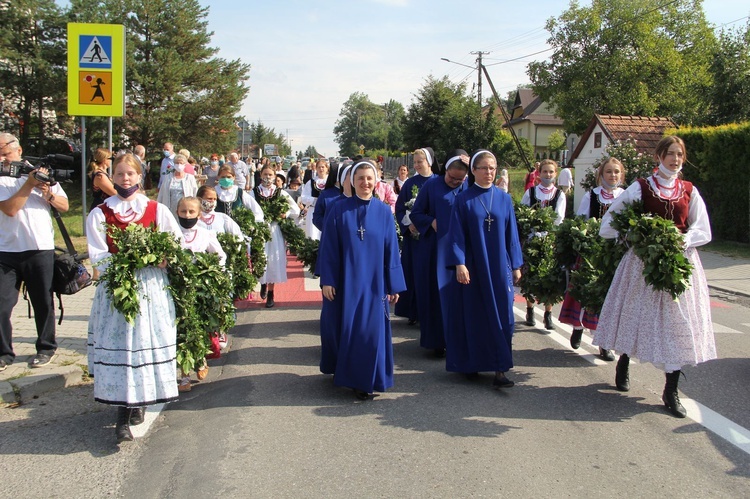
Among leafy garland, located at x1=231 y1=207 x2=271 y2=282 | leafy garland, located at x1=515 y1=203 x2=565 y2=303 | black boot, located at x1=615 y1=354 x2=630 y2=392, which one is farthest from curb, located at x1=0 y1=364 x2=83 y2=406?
black boot, located at x1=615 y1=354 x2=630 y2=392

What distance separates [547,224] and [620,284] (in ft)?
7.06

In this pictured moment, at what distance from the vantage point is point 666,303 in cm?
538

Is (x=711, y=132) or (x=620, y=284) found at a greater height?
(x=711, y=132)

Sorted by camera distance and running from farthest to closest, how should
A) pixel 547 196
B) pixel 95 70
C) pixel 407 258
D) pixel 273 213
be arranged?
1. pixel 273 213
2. pixel 95 70
3. pixel 547 196
4. pixel 407 258

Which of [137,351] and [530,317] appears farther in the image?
[530,317]

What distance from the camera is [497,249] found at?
20.2 feet

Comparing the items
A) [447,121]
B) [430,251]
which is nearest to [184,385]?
[430,251]

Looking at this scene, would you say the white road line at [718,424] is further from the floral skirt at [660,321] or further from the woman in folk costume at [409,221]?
the woman in folk costume at [409,221]

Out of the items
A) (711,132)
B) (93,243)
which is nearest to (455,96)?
Answer: (711,132)

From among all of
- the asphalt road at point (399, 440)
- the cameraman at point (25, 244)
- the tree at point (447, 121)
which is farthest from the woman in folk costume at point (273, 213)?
the tree at point (447, 121)

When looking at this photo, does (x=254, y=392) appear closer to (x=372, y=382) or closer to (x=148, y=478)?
(x=372, y=382)

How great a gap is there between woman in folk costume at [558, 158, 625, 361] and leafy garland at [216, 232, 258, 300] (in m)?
3.61

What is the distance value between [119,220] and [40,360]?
88.1 inches

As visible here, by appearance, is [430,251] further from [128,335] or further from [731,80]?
[731,80]
